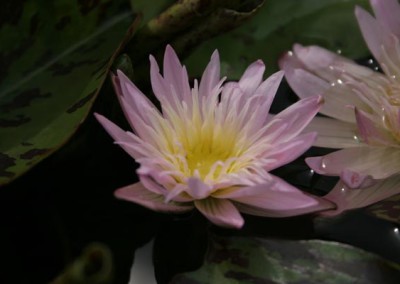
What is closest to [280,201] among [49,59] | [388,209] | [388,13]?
[388,209]

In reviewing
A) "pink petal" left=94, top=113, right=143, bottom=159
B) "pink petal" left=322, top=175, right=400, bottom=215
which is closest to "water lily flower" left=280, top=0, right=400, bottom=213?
"pink petal" left=322, top=175, right=400, bottom=215

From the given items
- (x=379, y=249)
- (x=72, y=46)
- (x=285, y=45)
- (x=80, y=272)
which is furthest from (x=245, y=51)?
(x=80, y=272)

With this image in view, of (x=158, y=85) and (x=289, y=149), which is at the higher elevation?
(x=158, y=85)

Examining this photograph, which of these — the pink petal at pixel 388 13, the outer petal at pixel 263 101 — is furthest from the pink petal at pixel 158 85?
the pink petal at pixel 388 13

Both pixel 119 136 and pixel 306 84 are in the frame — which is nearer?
pixel 119 136

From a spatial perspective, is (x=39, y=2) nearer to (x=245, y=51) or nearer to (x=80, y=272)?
(x=245, y=51)

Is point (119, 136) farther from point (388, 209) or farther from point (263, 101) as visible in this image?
point (388, 209)

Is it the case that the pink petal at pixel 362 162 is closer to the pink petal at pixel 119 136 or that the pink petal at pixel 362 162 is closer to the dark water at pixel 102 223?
the dark water at pixel 102 223
